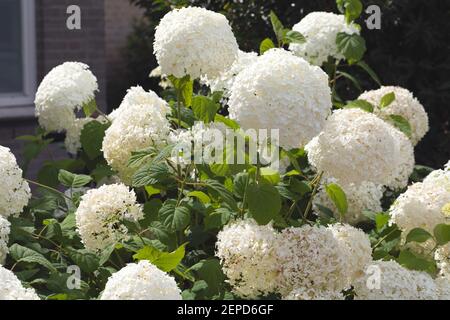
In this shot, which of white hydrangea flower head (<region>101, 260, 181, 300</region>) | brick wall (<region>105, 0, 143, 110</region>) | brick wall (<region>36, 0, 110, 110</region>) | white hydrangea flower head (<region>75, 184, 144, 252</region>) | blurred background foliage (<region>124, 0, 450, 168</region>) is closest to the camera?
white hydrangea flower head (<region>101, 260, 181, 300</region>)

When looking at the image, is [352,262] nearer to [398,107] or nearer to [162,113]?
[162,113]

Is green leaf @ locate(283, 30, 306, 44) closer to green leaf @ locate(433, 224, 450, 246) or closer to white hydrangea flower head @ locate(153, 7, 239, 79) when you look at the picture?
white hydrangea flower head @ locate(153, 7, 239, 79)

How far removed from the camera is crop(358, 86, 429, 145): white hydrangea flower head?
363 centimetres

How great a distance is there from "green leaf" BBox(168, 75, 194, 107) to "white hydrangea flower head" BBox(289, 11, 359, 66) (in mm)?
710

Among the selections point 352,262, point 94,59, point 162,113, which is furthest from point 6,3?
point 352,262

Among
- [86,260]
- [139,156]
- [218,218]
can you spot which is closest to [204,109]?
[139,156]

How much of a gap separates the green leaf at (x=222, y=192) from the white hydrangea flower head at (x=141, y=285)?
0.47 metres

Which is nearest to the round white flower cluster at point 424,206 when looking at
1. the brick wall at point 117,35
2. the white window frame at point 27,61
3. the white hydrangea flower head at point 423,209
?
the white hydrangea flower head at point 423,209

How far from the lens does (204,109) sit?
2.77 meters

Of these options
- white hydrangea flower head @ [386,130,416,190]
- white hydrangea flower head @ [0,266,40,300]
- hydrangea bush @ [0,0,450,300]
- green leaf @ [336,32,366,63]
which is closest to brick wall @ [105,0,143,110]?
green leaf @ [336,32,366,63]

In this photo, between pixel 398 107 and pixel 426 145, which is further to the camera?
pixel 426 145

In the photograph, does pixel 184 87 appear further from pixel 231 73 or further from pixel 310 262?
pixel 310 262

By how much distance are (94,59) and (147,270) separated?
493cm
